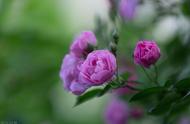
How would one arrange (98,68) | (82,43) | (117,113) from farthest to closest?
(117,113) < (82,43) < (98,68)

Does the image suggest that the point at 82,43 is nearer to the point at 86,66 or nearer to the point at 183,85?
the point at 86,66

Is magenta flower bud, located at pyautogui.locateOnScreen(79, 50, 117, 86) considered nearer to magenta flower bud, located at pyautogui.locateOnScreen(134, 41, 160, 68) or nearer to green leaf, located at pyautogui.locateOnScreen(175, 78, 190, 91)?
magenta flower bud, located at pyautogui.locateOnScreen(134, 41, 160, 68)

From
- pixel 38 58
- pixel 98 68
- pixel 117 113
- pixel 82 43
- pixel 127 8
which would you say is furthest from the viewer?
pixel 38 58

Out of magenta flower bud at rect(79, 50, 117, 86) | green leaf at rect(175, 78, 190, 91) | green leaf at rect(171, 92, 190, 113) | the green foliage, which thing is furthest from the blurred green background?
magenta flower bud at rect(79, 50, 117, 86)

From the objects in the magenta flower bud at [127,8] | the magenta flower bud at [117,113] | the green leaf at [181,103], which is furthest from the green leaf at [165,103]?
the magenta flower bud at [117,113]

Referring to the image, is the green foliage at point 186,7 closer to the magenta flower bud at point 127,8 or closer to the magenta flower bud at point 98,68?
the magenta flower bud at point 127,8

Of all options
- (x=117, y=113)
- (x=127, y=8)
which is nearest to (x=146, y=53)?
(x=127, y=8)
